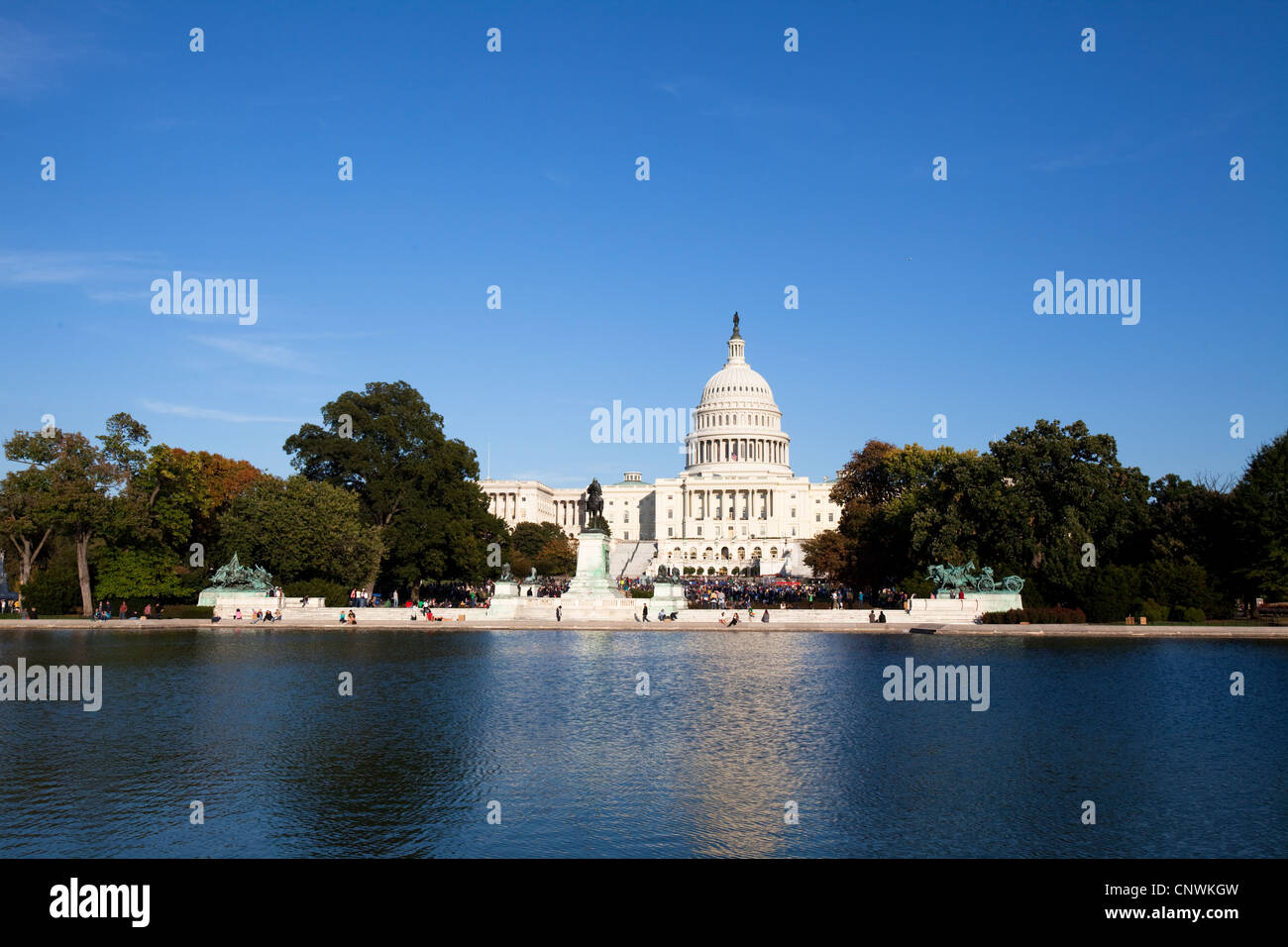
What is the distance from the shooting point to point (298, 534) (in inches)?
1996

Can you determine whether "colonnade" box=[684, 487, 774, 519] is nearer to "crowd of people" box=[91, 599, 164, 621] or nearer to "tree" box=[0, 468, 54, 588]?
"crowd of people" box=[91, 599, 164, 621]

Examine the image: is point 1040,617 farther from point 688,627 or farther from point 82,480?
point 82,480

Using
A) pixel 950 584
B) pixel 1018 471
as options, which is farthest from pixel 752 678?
pixel 1018 471

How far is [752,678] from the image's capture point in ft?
82.5

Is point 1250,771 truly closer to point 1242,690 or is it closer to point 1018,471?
point 1242,690

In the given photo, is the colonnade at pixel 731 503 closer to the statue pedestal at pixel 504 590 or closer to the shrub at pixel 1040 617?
the statue pedestal at pixel 504 590

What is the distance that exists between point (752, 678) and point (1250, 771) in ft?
39.0

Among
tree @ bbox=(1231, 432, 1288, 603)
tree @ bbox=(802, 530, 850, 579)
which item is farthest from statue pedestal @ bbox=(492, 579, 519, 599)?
tree @ bbox=(1231, 432, 1288, 603)

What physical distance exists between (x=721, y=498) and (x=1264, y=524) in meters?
112

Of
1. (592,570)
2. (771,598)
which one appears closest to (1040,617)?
(592,570)

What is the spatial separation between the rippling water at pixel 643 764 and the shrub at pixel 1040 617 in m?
14.8

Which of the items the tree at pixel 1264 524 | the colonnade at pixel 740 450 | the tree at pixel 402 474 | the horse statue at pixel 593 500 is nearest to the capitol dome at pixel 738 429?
the colonnade at pixel 740 450

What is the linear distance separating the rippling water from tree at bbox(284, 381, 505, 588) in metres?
32.0

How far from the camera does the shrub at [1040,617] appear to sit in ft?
139
